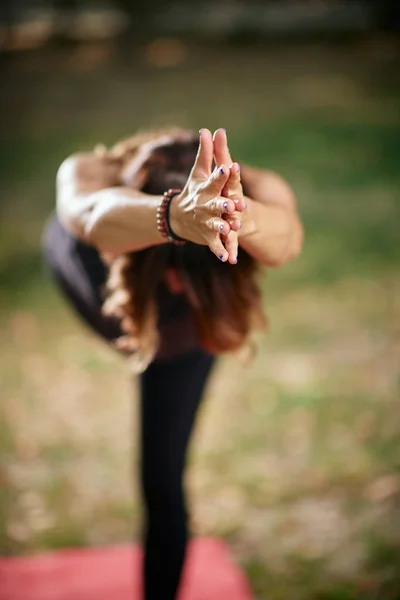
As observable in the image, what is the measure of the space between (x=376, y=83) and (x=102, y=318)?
197 inches

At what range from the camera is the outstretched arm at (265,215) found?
3.18ft

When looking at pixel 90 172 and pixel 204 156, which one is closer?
pixel 204 156

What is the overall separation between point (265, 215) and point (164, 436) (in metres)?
0.59

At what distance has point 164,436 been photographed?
1.45m

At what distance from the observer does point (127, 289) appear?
4.34 feet

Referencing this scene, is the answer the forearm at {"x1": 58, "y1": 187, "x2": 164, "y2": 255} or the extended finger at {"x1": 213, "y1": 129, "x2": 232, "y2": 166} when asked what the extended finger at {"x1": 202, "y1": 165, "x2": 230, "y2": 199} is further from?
the forearm at {"x1": 58, "y1": 187, "x2": 164, "y2": 255}

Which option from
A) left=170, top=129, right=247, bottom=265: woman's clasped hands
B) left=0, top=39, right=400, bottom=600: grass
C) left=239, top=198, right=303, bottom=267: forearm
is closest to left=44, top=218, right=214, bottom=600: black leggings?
left=239, top=198, right=303, bottom=267: forearm

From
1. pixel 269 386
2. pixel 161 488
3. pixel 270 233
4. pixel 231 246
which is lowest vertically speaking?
pixel 269 386

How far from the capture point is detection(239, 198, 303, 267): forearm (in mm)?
1067

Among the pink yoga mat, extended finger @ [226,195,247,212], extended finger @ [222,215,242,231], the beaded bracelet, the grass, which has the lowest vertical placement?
the grass

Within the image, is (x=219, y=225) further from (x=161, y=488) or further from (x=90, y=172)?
(x=161, y=488)

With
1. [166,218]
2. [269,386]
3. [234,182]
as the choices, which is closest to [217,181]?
[234,182]

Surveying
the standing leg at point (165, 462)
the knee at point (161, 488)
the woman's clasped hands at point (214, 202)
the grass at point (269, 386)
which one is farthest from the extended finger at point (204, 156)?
the grass at point (269, 386)

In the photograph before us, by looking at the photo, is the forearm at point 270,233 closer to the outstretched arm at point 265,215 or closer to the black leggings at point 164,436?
the outstretched arm at point 265,215
